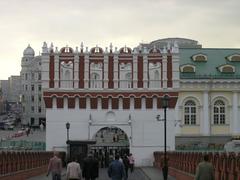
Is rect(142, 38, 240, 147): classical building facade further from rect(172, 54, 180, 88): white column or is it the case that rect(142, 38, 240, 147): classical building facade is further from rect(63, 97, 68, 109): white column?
rect(63, 97, 68, 109): white column

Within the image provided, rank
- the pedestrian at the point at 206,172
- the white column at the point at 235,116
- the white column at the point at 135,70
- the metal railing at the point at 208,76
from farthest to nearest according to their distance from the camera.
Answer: the metal railing at the point at 208,76 → the white column at the point at 235,116 → the white column at the point at 135,70 → the pedestrian at the point at 206,172

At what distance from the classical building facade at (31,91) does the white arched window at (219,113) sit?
8718 centimetres

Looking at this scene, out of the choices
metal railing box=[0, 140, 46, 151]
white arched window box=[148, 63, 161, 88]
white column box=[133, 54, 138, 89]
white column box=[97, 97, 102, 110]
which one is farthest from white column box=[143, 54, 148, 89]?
metal railing box=[0, 140, 46, 151]

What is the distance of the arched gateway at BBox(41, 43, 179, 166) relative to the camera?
6097 cm

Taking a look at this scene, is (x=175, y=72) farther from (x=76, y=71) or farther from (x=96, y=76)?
(x=76, y=71)

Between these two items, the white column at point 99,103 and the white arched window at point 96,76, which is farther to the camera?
the white column at point 99,103

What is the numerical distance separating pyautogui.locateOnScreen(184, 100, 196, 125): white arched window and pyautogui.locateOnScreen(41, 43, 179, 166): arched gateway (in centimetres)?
1722

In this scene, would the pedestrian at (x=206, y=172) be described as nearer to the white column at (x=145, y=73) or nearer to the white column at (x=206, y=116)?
the white column at (x=145, y=73)

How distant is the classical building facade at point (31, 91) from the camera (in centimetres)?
16262

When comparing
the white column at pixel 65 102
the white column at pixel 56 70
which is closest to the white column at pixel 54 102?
the white column at pixel 65 102

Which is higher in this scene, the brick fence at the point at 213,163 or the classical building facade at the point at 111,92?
the classical building facade at the point at 111,92

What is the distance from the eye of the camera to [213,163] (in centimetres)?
2559

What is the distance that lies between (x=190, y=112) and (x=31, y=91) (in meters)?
92.6

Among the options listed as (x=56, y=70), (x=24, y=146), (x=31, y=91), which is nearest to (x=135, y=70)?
(x=56, y=70)
